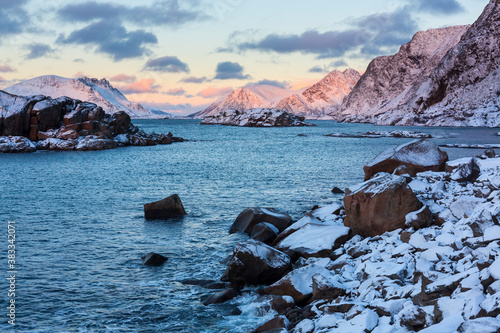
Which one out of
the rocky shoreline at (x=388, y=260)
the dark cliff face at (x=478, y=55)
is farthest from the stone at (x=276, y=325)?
the dark cliff face at (x=478, y=55)

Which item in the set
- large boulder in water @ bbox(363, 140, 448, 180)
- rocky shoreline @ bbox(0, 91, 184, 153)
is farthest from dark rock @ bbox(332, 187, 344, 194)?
rocky shoreline @ bbox(0, 91, 184, 153)

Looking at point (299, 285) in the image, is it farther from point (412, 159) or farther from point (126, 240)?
point (412, 159)

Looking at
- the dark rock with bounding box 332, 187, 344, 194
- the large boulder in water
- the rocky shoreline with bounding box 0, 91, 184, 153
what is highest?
the rocky shoreline with bounding box 0, 91, 184, 153

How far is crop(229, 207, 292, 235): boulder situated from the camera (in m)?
21.6

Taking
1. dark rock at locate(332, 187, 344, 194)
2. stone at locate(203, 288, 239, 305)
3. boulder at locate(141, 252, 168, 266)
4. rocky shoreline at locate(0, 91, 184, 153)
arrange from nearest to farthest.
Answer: stone at locate(203, 288, 239, 305) < boulder at locate(141, 252, 168, 266) < dark rock at locate(332, 187, 344, 194) < rocky shoreline at locate(0, 91, 184, 153)

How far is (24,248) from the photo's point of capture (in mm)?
19203

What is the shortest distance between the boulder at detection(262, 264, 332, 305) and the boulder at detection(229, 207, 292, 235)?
7494 mm

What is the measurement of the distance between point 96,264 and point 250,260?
21.9 ft

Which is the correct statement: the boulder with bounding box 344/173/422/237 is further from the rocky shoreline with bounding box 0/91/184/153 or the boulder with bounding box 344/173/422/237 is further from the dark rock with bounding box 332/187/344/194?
the rocky shoreline with bounding box 0/91/184/153

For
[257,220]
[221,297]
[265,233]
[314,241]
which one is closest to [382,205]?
[314,241]

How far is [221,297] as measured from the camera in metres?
14.1

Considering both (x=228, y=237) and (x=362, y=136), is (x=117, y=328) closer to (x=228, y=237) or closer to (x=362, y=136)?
(x=228, y=237)

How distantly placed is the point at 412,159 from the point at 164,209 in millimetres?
14503

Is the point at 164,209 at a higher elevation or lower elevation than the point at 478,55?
lower
